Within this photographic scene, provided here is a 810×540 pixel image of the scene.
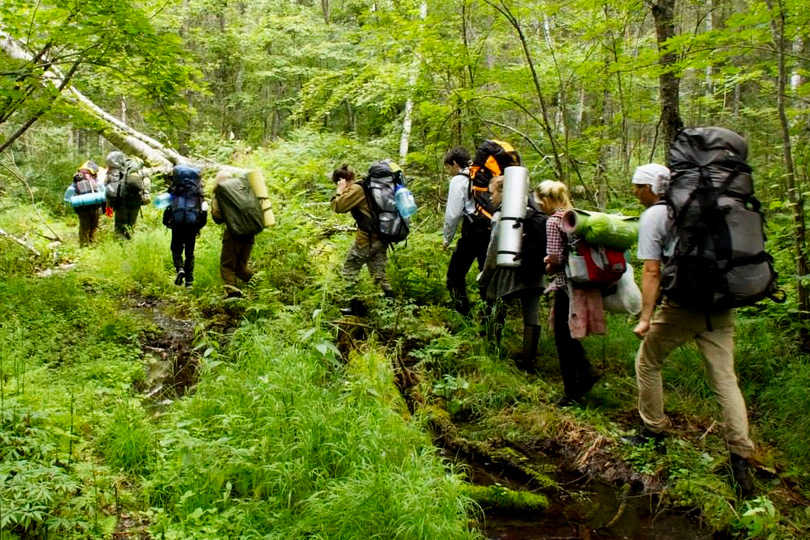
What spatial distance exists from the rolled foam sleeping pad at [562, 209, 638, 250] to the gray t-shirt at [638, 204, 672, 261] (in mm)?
362

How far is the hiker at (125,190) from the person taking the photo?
33.9 ft

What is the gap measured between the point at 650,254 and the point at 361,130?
49.5ft

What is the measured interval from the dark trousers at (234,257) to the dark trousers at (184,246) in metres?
0.84

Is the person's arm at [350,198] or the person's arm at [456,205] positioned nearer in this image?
the person's arm at [456,205]

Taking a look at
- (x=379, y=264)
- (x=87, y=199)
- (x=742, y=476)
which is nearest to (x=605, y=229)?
(x=742, y=476)

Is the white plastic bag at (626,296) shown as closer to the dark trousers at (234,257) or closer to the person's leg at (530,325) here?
the person's leg at (530,325)

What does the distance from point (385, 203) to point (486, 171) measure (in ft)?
4.30

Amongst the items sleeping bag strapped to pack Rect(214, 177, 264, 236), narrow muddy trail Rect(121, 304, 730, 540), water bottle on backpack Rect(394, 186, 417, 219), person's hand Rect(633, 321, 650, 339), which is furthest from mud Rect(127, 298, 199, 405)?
person's hand Rect(633, 321, 650, 339)

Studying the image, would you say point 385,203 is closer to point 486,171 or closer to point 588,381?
point 486,171

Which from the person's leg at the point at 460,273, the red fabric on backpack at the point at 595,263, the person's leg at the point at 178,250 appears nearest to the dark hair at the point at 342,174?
the person's leg at the point at 460,273

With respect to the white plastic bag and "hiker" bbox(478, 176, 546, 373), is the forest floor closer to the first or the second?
"hiker" bbox(478, 176, 546, 373)

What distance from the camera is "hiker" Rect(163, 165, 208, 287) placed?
805 centimetres

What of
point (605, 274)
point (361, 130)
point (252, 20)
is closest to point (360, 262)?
point (605, 274)

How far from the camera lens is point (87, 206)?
10.7 meters
